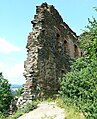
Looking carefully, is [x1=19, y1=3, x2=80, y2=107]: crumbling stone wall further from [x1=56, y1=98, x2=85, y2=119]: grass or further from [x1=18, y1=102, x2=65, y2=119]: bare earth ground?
[x1=56, y1=98, x2=85, y2=119]: grass

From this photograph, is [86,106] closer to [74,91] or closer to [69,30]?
[74,91]

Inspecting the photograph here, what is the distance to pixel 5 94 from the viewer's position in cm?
2247

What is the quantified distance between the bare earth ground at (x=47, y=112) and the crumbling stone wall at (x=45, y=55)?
146 cm

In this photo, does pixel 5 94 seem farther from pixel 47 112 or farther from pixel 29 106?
pixel 47 112

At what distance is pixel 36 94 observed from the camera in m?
16.3

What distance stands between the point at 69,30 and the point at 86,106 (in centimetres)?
1454

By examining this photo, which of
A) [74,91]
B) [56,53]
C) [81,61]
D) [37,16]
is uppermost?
[37,16]

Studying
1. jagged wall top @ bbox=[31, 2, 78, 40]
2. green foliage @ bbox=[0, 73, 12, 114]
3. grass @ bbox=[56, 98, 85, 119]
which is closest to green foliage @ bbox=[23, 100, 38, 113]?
grass @ bbox=[56, 98, 85, 119]

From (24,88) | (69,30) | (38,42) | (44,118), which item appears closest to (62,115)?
(44,118)

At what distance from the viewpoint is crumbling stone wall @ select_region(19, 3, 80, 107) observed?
54.2ft

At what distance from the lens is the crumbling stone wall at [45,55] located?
16.5 m

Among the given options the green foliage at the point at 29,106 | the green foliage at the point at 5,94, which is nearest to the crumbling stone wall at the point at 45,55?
the green foliage at the point at 29,106

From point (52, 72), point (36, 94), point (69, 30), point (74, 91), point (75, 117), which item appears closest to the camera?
point (75, 117)

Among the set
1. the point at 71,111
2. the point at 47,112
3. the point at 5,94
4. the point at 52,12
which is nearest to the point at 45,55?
the point at 52,12
